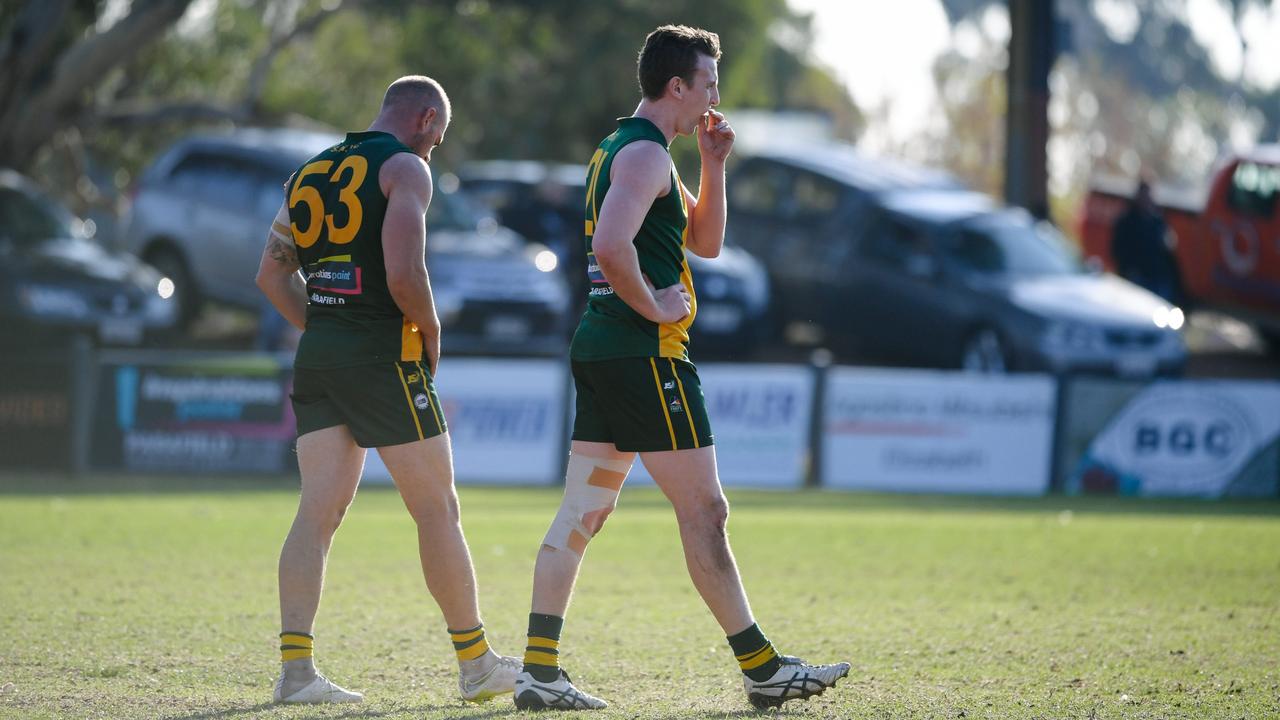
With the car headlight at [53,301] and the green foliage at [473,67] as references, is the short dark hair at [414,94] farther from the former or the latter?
the green foliage at [473,67]

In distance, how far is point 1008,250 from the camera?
20.1m

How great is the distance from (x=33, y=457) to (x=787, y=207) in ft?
36.0

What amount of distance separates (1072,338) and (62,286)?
34.3 ft

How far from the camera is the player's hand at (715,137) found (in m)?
5.65

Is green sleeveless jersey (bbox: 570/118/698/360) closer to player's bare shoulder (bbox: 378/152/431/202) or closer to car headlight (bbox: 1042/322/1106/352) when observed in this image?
player's bare shoulder (bbox: 378/152/431/202)

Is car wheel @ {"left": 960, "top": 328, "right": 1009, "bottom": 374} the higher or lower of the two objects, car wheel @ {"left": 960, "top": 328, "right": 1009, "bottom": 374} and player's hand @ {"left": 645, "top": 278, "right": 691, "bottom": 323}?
the lower

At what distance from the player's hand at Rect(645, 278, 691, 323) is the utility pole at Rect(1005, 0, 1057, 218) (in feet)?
58.4

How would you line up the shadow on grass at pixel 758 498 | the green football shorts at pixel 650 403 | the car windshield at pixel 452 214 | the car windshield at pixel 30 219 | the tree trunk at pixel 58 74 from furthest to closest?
the tree trunk at pixel 58 74 → the car windshield at pixel 452 214 → the car windshield at pixel 30 219 → the shadow on grass at pixel 758 498 → the green football shorts at pixel 650 403

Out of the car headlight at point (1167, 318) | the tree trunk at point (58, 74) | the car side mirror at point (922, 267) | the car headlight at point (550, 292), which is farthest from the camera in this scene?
the tree trunk at point (58, 74)

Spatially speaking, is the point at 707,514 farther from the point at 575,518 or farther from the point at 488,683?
the point at 488,683

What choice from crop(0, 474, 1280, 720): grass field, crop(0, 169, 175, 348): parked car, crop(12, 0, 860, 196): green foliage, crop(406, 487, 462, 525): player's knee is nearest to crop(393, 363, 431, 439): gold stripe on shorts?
crop(406, 487, 462, 525): player's knee

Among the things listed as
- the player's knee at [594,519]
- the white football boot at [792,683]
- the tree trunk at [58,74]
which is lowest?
the white football boot at [792,683]

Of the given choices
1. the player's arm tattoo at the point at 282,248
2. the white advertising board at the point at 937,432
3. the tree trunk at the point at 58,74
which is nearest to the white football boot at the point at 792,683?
the player's arm tattoo at the point at 282,248

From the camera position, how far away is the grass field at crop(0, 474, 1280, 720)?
18.8ft
